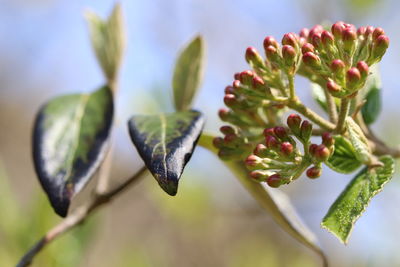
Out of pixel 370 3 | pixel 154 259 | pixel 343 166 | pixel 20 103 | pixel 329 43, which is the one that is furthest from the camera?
pixel 20 103

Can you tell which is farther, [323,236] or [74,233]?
[323,236]

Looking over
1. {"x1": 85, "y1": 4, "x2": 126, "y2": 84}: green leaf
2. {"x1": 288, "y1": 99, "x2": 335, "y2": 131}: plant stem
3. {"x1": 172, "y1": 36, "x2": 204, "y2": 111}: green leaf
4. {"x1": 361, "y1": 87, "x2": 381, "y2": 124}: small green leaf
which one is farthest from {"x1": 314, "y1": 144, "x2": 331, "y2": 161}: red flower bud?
{"x1": 85, "y1": 4, "x2": 126, "y2": 84}: green leaf

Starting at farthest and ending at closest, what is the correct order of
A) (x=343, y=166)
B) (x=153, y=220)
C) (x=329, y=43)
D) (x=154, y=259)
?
(x=153, y=220), (x=154, y=259), (x=343, y=166), (x=329, y=43)

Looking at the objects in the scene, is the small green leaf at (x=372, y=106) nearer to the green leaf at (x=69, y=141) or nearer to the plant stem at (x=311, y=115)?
A: the plant stem at (x=311, y=115)

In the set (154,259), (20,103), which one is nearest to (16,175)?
(20,103)

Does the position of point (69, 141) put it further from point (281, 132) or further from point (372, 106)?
point (372, 106)

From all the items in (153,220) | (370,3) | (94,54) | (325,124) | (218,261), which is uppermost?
(325,124)

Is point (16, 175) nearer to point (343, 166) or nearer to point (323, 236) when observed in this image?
point (323, 236)

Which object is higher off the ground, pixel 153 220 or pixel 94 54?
pixel 94 54
